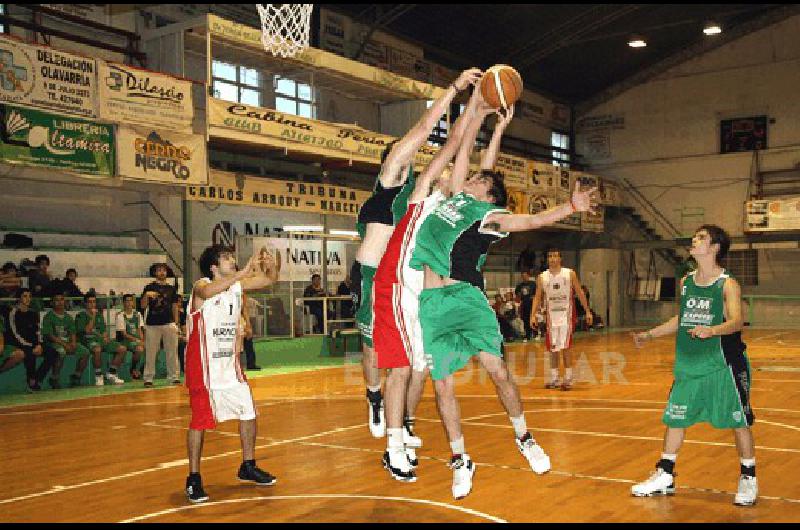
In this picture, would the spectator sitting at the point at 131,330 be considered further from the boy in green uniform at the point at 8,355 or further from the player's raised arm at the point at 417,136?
the player's raised arm at the point at 417,136

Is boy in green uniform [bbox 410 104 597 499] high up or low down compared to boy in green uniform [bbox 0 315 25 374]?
up

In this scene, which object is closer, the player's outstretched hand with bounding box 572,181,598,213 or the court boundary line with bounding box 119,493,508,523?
the player's outstretched hand with bounding box 572,181,598,213

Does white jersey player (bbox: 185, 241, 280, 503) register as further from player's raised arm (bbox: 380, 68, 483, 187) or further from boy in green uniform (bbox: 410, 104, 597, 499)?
boy in green uniform (bbox: 410, 104, 597, 499)

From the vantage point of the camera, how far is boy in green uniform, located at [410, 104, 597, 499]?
15.9ft

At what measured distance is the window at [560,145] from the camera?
104 feet

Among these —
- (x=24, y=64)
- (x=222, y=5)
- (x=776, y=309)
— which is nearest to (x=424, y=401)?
(x=24, y=64)

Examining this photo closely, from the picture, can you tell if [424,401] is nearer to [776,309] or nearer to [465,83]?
[465,83]

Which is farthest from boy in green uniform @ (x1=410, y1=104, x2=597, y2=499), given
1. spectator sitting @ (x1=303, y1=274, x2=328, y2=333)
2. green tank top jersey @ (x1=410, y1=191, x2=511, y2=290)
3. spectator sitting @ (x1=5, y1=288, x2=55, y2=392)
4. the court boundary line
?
spectator sitting @ (x1=303, y1=274, x2=328, y2=333)

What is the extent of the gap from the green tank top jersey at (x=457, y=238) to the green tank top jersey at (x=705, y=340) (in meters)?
1.32

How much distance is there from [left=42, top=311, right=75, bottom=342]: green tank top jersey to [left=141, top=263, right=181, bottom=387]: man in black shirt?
1.15 meters

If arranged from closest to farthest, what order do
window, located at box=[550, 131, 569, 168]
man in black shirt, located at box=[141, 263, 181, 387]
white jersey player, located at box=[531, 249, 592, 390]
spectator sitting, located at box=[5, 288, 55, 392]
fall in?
white jersey player, located at box=[531, 249, 592, 390]
spectator sitting, located at box=[5, 288, 55, 392]
man in black shirt, located at box=[141, 263, 181, 387]
window, located at box=[550, 131, 569, 168]

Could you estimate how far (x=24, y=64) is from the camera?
12.3 meters

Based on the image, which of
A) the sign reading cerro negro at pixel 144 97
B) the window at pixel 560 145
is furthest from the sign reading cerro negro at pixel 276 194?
the window at pixel 560 145
